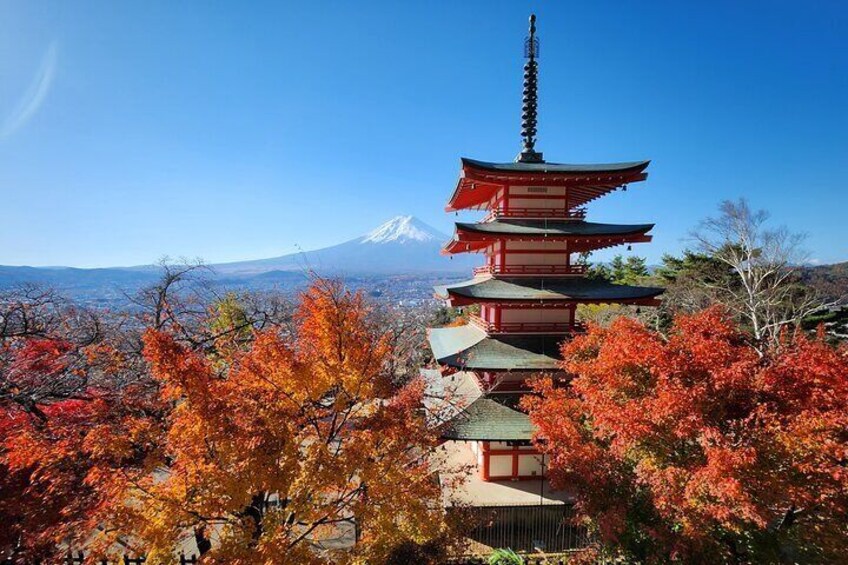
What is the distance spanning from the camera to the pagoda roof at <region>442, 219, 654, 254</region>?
1166 cm

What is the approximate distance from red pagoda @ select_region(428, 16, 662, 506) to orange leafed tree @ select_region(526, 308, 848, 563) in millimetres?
2551

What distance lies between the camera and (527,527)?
1067 cm

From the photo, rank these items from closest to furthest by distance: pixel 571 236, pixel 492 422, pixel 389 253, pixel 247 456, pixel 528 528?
pixel 247 456, pixel 528 528, pixel 492 422, pixel 571 236, pixel 389 253

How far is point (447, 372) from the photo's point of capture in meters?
14.3

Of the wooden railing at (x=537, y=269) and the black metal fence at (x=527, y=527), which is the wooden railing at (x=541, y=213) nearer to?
the wooden railing at (x=537, y=269)

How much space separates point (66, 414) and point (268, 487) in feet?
21.9

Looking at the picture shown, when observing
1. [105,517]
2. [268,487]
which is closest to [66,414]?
[105,517]

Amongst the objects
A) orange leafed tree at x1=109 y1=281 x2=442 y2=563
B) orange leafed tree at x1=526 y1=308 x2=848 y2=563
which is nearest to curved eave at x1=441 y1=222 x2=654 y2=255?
orange leafed tree at x1=526 y1=308 x2=848 y2=563

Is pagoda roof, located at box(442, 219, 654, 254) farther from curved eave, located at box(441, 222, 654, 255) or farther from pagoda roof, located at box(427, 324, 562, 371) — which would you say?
pagoda roof, located at box(427, 324, 562, 371)

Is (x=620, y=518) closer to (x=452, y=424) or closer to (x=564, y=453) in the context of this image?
(x=564, y=453)

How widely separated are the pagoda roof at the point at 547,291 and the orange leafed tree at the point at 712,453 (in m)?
2.28

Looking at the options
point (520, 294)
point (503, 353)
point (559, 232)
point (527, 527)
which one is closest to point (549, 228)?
point (559, 232)

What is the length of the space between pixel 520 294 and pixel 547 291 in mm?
975

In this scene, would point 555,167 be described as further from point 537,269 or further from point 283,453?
point 283,453
